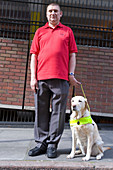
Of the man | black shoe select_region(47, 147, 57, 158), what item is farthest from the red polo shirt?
black shoe select_region(47, 147, 57, 158)

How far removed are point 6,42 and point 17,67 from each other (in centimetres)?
90

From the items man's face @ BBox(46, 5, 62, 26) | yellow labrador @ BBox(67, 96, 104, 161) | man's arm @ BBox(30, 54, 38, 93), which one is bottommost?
yellow labrador @ BBox(67, 96, 104, 161)

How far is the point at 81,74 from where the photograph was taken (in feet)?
21.0

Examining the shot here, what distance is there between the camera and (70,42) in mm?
3312

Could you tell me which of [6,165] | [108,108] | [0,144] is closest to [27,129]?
[0,144]

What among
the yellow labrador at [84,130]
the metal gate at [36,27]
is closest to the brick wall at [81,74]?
the metal gate at [36,27]

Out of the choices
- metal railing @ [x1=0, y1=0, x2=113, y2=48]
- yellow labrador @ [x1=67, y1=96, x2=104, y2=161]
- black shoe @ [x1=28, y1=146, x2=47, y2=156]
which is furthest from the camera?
metal railing @ [x1=0, y1=0, x2=113, y2=48]

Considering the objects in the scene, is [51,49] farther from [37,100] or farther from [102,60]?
[102,60]

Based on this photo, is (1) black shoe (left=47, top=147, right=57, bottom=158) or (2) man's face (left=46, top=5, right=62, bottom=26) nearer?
(1) black shoe (left=47, top=147, right=57, bottom=158)

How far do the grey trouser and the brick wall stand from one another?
10.1 feet

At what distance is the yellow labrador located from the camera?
2957 mm

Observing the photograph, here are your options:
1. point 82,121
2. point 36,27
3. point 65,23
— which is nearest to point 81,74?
point 65,23

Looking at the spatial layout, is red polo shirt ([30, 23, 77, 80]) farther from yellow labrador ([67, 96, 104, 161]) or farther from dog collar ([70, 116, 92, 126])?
dog collar ([70, 116, 92, 126])

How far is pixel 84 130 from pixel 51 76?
0.98 meters
